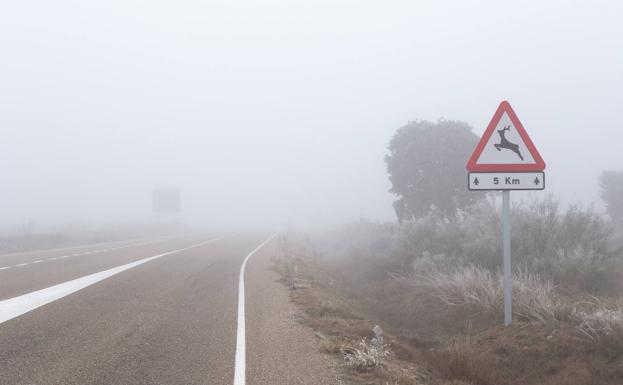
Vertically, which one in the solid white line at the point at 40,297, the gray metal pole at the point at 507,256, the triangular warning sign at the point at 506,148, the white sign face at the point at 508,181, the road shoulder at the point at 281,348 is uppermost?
the triangular warning sign at the point at 506,148

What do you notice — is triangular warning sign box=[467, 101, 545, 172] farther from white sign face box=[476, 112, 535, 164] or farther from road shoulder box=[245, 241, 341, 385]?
road shoulder box=[245, 241, 341, 385]

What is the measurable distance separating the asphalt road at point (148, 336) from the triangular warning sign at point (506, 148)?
3384 millimetres

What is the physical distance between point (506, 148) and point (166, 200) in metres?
68.3

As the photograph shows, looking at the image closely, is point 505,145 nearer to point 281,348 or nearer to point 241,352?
point 281,348

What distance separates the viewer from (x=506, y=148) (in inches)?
244

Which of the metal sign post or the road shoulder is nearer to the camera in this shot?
the road shoulder

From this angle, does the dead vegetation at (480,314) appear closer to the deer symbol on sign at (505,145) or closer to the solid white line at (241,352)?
the solid white line at (241,352)

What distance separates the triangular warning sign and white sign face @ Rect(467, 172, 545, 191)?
69 millimetres

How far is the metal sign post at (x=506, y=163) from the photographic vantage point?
6113mm

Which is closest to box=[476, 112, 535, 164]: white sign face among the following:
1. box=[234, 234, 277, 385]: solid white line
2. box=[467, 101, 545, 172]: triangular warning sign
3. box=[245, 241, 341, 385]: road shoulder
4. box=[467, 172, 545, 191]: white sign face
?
box=[467, 101, 545, 172]: triangular warning sign

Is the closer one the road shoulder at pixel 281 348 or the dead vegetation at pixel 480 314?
the road shoulder at pixel 281 348

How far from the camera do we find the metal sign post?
20.1 ft

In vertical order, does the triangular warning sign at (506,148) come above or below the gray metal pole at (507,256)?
above

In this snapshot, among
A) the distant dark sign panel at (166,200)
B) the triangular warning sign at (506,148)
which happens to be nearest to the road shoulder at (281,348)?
the triangular warning sign at (506,148)
